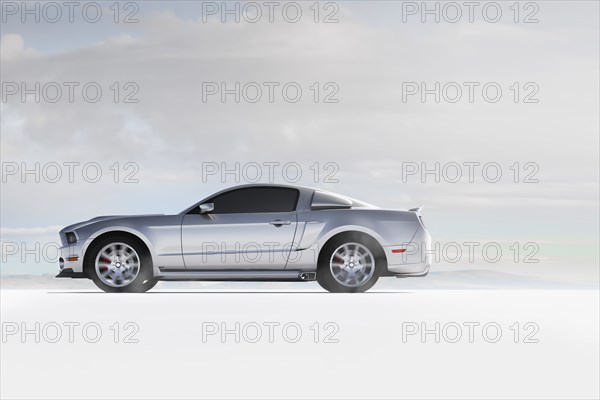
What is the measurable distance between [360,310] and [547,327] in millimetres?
2068

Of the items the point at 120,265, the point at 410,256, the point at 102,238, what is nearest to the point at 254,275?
the point at 120,265

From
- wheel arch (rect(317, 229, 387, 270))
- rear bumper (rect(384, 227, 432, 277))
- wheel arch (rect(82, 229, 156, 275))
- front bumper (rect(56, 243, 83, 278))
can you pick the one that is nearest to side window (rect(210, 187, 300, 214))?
wheel arch (rect(317, 229, 387, 270))

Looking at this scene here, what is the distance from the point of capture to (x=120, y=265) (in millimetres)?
12516

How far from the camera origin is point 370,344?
313 inches

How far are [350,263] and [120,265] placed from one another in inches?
131

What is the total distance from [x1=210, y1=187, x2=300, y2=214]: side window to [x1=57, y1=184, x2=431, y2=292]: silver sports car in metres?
0.01

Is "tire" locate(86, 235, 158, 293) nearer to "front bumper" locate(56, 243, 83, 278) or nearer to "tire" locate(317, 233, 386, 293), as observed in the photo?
"front bumper" locate(56, 243, 83, 278)

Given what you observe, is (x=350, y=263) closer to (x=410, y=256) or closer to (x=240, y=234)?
(x=410, y=256)

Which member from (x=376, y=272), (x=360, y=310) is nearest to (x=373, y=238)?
(x=376, y=272)

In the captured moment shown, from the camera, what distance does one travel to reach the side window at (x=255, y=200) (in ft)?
41.0

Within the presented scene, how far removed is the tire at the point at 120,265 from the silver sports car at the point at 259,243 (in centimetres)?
1

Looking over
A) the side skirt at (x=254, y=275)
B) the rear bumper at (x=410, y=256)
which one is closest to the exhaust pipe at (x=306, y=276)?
the side skirt at (x=254, y=275)

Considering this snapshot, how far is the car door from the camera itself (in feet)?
39.9

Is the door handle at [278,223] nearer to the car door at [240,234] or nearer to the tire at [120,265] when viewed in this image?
the car door at [240,234]
